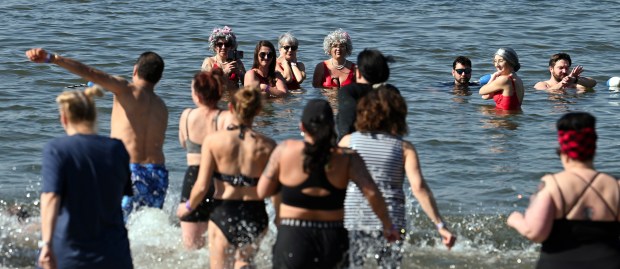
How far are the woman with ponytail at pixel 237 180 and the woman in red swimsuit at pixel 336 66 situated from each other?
6892mm

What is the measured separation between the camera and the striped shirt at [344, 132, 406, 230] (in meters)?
6.81

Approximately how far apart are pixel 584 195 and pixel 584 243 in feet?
0.89

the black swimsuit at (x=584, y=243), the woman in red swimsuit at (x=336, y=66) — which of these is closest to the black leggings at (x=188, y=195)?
the black swimsuit at (x=584, y=243)

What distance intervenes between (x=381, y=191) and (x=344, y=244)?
0.57 meters

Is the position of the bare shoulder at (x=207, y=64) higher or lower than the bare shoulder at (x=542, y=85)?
higher

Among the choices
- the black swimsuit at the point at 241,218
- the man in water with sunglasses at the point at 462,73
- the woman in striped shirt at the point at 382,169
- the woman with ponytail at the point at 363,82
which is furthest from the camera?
the man in water with sunglasses at the point at 462,73

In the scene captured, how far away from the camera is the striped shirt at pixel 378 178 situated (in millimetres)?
6809

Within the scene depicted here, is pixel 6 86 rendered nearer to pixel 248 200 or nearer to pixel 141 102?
pixel 141 102

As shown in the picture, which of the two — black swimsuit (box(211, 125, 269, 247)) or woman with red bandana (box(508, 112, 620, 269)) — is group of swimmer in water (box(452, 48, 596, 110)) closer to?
black swimsuit (box(211, 125, 269, 247))

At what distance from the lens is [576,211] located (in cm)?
592

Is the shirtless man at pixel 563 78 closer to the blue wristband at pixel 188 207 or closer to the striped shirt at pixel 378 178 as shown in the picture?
the striped shirt at pixel 378 178

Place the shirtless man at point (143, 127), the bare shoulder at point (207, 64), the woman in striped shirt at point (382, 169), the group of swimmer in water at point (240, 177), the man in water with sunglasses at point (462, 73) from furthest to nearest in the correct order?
1. the man in water with sunglasses at point (462, 73)
2. the bare shoulder at point (207, 64)
3. the shirtless man at point (143, 127)
4. the woman in striped shirt at point (382, 169)
5. the group of swimmer in water at point (240, 177)

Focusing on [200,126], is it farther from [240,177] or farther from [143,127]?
[240,177]

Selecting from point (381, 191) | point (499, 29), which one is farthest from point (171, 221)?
point (499, 29)
